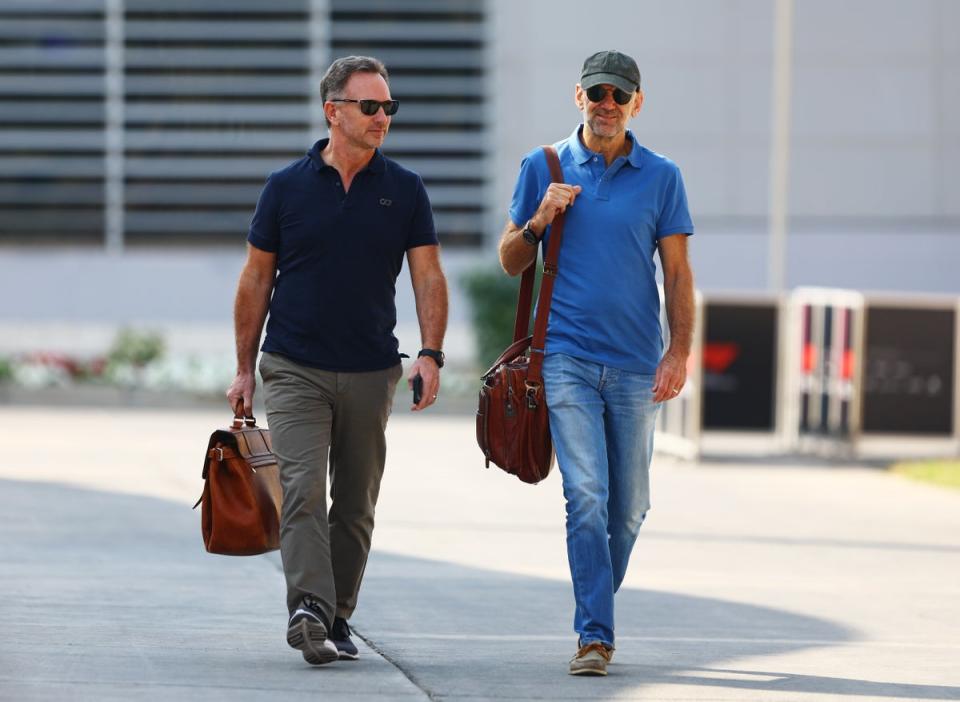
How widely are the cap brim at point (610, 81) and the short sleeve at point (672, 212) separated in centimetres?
32

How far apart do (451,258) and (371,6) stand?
196 inches

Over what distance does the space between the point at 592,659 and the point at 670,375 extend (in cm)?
94

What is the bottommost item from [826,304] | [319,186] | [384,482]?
[384,482]

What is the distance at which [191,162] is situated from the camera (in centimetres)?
3828

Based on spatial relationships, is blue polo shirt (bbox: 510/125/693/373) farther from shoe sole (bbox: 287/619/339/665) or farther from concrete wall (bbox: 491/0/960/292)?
concrete wall (bbox: 491/0/960/292)

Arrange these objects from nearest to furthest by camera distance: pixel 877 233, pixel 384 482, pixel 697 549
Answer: pixel 697 549
pixel 384 482
pixel 877 233

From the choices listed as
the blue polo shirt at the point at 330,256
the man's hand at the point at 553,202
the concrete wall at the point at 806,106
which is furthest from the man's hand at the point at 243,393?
the concrete wall at the point at 806,106

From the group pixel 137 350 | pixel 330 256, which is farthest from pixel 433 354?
pixel 137 350

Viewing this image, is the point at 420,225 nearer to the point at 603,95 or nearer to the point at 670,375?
the point at 603,95

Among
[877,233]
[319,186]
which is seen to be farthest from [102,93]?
[319,186]

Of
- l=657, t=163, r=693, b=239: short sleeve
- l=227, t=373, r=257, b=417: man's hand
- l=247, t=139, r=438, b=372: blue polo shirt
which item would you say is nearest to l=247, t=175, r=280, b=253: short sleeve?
l=247, t=139, r=438, b=372: blue polo shirt

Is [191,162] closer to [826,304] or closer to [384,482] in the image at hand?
[826,304]

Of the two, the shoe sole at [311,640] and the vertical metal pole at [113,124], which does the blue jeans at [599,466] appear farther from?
the vertical metal pole at [113,124]

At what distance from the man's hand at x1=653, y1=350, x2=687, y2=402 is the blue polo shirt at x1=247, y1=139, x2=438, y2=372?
904 mm
